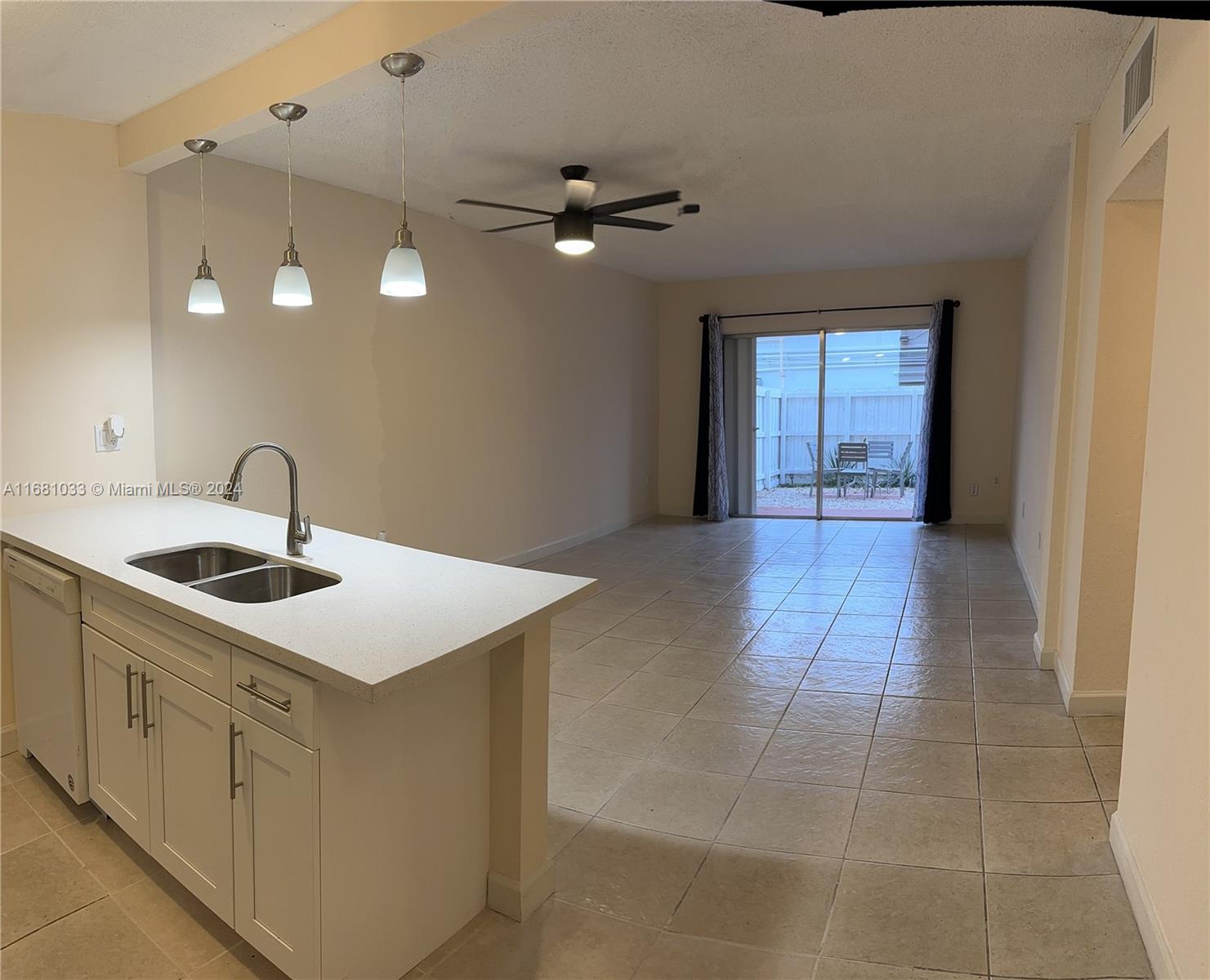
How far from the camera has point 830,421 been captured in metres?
8.52

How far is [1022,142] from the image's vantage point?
3777 mm

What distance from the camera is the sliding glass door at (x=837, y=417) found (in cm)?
826

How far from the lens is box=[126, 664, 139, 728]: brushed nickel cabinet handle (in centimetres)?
214

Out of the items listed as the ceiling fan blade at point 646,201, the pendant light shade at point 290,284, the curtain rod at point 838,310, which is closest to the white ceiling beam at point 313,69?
the pendant light shade at point 290,284

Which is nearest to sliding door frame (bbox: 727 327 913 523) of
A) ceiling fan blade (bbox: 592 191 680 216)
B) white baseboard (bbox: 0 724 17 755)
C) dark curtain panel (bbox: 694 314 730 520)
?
dark curtain panel (bbox: 694 314 730 520)

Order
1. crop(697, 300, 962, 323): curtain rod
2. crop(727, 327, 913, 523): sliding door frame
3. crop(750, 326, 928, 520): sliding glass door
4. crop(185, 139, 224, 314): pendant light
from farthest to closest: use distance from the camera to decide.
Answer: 1. crop(750, 326, 928, 520): sliding glass door
2. crop(727, 327, 913, 523): sliding door frame
3. crop(697, 300, 962, 323): curtain rod
4. crop(185, 139, 224, 314): pendant light

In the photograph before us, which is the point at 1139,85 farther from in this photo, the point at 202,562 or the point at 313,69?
the point at 202,562

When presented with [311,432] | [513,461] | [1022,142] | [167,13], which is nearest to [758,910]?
[167,13]

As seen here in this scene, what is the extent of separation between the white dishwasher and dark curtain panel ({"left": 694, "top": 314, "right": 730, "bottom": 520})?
6276 millimetres

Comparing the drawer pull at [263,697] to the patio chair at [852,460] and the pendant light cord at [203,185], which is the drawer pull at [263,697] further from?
the patio chair at [852,460]

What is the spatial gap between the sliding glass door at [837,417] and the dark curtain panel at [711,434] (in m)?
0.48

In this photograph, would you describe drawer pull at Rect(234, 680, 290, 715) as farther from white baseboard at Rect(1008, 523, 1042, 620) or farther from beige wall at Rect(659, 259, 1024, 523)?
beige wall at Rect(659, 259, 1024, 523)

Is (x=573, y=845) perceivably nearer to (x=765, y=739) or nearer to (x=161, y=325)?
(x=765, y=739)

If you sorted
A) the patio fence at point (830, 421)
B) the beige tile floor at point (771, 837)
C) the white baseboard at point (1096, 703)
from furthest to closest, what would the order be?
1. the patio fence at point (830, 421)
2. the white baseboard at point (1096, 703)
3. the beige tile floor at point (771, 837)
